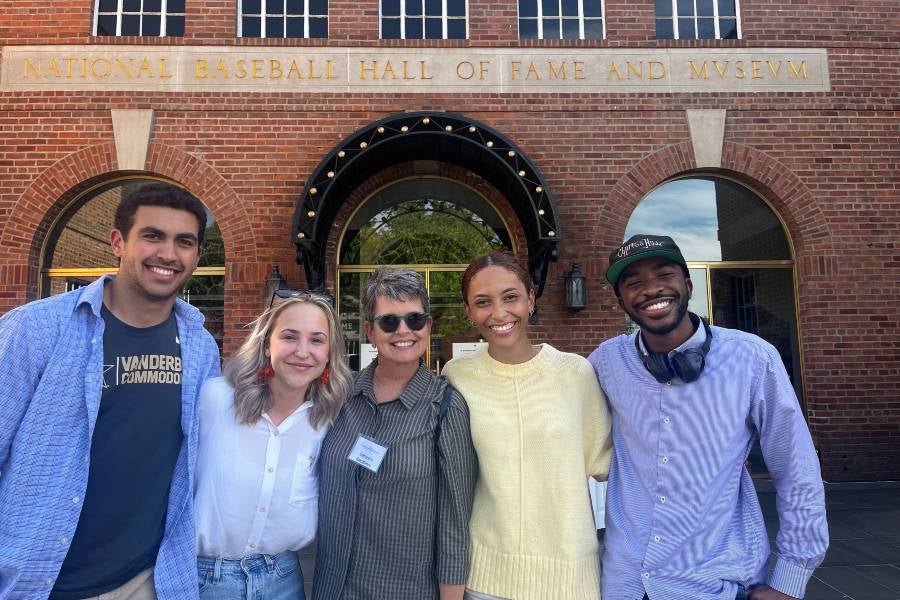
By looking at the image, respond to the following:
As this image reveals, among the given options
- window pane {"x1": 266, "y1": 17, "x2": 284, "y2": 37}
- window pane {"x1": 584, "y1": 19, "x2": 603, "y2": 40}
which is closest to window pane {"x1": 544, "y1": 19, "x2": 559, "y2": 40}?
window pane {"x1": 584, "y1": 19, "x2": 603, "y2": 40}

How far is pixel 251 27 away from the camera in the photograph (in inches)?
284

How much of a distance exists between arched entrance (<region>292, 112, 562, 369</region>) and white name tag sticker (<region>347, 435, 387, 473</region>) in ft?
14.4

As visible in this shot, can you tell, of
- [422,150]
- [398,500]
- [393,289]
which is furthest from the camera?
[422,150]

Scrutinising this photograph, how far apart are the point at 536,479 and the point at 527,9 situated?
23.0 ft

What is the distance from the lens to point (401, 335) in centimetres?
219

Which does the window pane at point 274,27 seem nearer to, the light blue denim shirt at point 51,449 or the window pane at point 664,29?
the window pane at point 664,29

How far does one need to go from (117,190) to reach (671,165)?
23.8 feet

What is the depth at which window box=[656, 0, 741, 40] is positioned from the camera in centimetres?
737

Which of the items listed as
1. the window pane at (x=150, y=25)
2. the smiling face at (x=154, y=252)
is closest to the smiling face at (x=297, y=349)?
the smiling face at (x=154, y=252)

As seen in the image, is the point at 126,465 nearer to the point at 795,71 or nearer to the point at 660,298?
the point at 660,298

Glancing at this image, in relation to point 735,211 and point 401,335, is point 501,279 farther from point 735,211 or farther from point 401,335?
point 735,211

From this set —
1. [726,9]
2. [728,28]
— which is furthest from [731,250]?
[726,9]

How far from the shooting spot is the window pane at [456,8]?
731cm

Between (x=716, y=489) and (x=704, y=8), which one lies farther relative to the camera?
(x=704, y=8)
